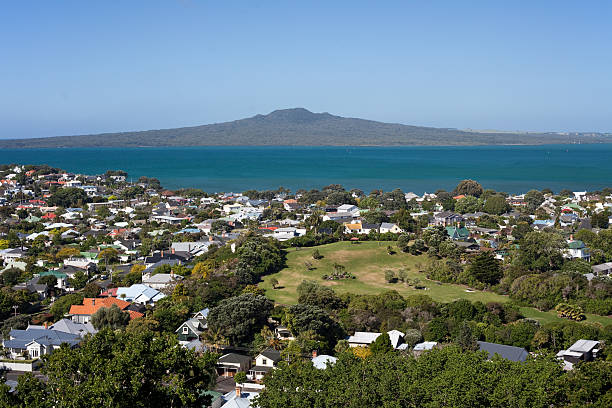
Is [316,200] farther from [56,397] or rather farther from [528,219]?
[56,397]

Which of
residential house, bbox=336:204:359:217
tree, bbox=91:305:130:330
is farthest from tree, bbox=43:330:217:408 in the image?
residential house, bbox=336:204:359:217

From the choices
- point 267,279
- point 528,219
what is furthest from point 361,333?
point 528,219

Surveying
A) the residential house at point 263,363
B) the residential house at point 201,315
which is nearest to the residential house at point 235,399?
the residential house at point 263,363

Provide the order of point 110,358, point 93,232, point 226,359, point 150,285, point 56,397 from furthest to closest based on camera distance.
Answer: point 93,232 < point 150,285 < point 226,359 < point 110,358 < point 56,397

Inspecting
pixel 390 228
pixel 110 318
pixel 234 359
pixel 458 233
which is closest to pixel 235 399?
pixel 234 359

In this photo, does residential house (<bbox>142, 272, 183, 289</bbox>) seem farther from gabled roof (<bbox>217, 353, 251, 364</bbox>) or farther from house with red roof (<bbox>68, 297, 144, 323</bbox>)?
gabled roof (<bbox>217, 353, 251, 364</bbox>)

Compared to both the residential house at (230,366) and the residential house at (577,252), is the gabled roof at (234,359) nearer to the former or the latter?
the residential house at (230,366)

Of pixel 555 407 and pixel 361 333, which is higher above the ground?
pixel 555 407

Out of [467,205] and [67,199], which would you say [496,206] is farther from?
[67,199]
